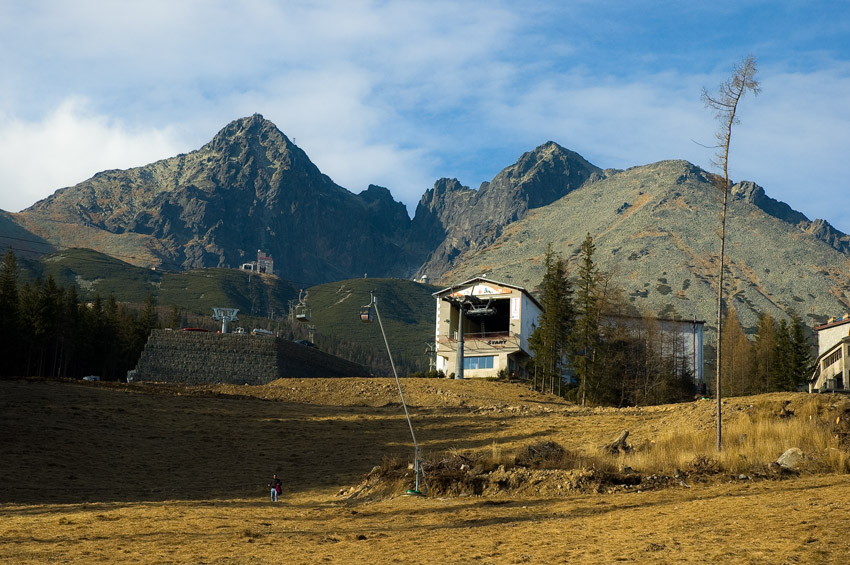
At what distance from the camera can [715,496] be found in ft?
70.4

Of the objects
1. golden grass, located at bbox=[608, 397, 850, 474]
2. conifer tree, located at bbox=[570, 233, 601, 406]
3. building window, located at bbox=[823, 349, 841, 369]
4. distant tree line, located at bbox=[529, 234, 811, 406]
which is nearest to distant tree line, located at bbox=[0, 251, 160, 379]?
distant tree line, located at bbox=[529, 234, 811, 406]

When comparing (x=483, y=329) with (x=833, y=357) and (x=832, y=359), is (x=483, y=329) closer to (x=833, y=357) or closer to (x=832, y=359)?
(x=833, y=357)

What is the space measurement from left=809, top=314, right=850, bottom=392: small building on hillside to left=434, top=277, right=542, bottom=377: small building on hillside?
74.8 feet

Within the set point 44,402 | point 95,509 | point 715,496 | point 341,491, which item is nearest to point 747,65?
point 715,496

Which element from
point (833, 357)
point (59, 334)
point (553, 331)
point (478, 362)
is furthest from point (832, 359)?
point (59, 334)

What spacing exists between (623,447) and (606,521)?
37.2ft

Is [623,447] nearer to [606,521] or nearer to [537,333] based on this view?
[606,521]

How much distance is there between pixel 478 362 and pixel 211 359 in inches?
866

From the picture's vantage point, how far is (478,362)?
7194 cm

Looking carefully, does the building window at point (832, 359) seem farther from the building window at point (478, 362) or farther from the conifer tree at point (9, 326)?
the conifer tree at point (9, 326)

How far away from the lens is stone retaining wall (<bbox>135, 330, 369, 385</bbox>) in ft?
219

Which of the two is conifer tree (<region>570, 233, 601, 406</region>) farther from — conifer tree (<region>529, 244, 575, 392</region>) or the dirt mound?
the dirt mound

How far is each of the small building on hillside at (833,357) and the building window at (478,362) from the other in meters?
24.7

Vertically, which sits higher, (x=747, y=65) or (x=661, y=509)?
(x=747, y=65)
